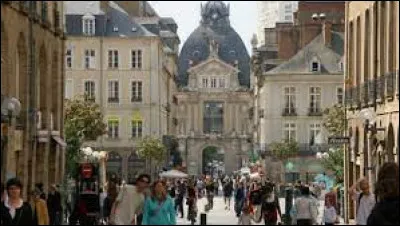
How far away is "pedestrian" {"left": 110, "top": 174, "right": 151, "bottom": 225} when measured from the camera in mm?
22984

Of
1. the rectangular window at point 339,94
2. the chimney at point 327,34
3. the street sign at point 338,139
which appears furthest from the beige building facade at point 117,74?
the street sign at point 338,139

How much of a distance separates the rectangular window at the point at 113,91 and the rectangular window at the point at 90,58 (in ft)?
5.86

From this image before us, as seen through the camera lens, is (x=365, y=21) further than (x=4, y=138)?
Yes

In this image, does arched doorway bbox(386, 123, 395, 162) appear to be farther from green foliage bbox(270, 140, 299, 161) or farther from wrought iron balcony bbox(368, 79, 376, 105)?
green foliage bbox(270, 140, 299, 161)

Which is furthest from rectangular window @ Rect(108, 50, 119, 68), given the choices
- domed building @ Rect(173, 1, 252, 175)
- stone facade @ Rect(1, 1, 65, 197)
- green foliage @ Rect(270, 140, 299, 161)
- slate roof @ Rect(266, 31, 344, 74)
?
domed building @ Rect(173, 1, 252, 175)

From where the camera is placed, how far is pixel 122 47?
307 ft

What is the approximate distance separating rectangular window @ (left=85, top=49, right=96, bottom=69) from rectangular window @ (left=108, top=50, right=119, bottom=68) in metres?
1.04

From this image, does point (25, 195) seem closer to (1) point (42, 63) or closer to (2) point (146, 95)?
(1) point (42, 63)

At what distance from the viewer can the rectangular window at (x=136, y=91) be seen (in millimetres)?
94562

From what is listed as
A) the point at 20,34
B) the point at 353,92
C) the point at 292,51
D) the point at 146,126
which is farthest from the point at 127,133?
the point at 20,34

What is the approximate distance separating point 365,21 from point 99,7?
5418cm

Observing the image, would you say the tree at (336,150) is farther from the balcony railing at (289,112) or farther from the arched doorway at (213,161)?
the arched doorway at (213,161)

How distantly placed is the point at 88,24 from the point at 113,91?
194 inches

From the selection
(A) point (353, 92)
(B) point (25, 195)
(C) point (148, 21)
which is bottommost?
(B) point (25, 195)
